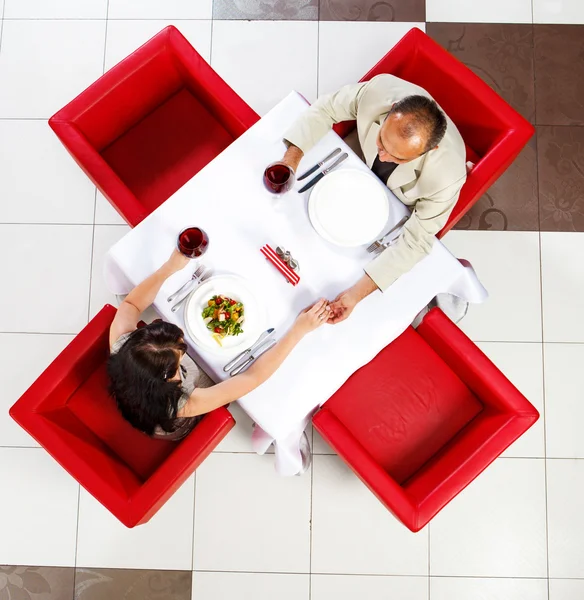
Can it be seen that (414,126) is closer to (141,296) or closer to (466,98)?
(466,98)

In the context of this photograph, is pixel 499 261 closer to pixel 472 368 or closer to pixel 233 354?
pixel 472 368

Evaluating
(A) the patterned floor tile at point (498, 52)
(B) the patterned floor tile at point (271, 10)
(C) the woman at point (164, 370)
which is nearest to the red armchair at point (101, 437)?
(C) the woman at point (164, 370)

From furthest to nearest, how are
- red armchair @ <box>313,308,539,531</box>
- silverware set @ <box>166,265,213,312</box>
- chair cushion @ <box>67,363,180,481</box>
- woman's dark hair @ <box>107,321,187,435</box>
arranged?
chair cushion @ <box>67,363,180,481</box> < red armchair @ <box>313,308,539,531</box> < silverware set @ <box>166,265,213,312</box> < woman's dark hair @ <box>107,321,187,435</box>

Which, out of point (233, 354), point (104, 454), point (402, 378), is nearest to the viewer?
point (233, 354)

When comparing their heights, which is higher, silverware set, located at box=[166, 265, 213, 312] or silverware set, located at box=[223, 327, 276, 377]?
silverware set, located at box=[166, 265, 213, 312]

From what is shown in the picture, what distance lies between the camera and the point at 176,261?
1.82 m

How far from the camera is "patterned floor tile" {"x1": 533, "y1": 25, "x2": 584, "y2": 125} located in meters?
2.90

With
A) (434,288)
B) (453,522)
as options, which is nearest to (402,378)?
(434,288)

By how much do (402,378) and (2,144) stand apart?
2.27 meters

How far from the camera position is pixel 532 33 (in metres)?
2.94

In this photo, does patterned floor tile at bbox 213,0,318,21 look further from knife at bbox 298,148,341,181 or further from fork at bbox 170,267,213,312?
fork at bbox 170,267,213,312

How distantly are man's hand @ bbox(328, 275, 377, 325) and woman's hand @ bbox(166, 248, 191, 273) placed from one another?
488 mm

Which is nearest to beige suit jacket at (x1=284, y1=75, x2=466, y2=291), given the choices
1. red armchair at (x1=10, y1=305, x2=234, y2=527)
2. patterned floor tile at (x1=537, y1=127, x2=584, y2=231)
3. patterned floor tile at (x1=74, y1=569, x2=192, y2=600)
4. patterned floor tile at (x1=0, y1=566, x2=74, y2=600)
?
red armchair at (x1=10, y1=305, x2=234, y2=527)

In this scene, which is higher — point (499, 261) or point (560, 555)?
point (499, 261)
